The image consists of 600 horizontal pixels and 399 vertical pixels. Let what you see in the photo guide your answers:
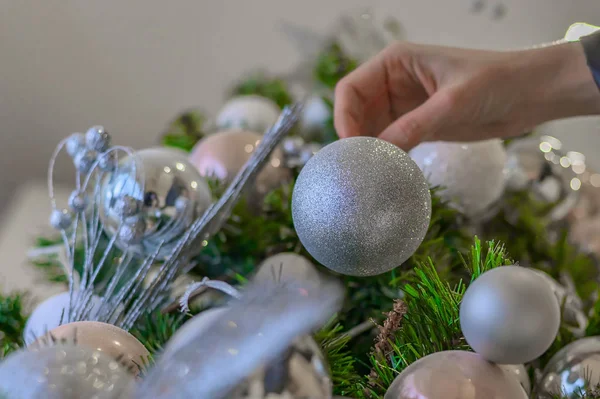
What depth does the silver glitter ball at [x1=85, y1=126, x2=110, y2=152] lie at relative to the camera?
413mm

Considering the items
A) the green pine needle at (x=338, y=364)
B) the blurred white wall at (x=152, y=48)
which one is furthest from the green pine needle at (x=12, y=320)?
the blurred white wall at (x=152, y=48)

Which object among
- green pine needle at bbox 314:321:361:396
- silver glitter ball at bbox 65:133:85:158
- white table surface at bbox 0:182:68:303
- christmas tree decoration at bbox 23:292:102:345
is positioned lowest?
white table surface at bbox 0:182:68:303

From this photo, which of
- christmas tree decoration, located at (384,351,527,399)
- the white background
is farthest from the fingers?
the white background

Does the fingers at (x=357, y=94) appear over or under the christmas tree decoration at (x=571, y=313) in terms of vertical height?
over

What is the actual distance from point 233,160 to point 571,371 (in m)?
0.37

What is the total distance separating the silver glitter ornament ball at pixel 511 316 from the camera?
0.30 meters

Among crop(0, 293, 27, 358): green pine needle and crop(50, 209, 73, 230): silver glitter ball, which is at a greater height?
crop(50, 209, 73, 230): silver glitter ball

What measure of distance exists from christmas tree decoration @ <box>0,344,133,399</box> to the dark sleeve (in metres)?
0.43

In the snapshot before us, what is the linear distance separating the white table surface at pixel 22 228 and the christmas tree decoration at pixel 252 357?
0.77 meters

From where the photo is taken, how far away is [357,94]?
0.50 m

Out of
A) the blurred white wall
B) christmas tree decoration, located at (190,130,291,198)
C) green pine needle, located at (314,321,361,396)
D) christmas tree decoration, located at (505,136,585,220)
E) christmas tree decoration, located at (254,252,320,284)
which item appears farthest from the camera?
the blurred white wall

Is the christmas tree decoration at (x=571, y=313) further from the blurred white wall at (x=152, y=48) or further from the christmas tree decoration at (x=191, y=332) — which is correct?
the blurred white wall at (x=152, y=48)

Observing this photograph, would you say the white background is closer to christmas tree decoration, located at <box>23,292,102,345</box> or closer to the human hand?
the human hand

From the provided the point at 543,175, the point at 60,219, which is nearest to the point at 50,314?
the point at 60,219
